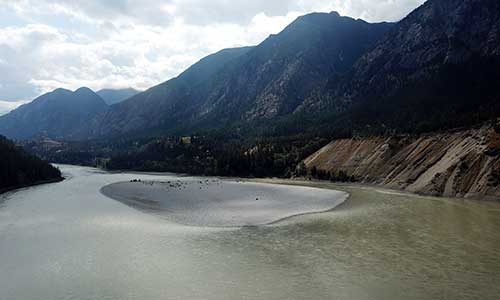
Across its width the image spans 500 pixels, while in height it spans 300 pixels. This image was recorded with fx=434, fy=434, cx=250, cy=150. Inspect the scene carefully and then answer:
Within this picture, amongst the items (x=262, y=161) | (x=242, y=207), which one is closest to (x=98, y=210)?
(x=242, y=207)

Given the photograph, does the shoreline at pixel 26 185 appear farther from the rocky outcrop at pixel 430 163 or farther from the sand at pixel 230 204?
the rocky outcrop at pixel 430 163

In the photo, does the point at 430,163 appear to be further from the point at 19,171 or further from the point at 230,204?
the point at 19,171

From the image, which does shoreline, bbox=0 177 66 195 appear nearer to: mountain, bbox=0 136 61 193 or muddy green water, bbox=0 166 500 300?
mountain, bbox=0 136 61 193

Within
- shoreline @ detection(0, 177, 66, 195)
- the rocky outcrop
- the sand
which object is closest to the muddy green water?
the sand

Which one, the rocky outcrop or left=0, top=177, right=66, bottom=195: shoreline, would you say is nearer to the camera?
the rocky outcrop

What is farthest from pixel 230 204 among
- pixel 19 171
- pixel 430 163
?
pixel 19 171
